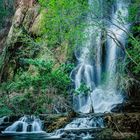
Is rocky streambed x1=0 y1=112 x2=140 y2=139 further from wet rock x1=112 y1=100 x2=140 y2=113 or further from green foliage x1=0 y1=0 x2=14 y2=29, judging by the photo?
green foliage x1=0 y1=0 x2=14 y2=29

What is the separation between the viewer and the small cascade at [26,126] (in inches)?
915

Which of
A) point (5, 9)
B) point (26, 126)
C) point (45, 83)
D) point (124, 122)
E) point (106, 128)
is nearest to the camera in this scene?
point (106, 128)

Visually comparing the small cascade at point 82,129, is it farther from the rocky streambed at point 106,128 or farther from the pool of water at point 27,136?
the pool of water at point 27,136

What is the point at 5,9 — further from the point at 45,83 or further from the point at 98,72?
the point at 45,83

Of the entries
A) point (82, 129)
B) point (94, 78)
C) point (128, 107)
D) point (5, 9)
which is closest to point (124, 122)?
point (82, 129)

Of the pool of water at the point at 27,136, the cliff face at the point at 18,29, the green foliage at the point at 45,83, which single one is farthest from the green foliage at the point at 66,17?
the cliff face at the point at 18,29

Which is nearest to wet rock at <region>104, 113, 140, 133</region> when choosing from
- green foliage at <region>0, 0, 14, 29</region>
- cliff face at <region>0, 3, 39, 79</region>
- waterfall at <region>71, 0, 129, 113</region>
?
waterfall at <region>71, 0, 129, 113</region>

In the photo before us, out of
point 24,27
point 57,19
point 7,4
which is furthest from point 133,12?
point 7,4

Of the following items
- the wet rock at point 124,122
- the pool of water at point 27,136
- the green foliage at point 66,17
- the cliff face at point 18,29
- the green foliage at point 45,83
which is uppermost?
the cliff face at point 18,29

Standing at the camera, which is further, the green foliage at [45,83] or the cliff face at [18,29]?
the cliff face at [18,29]

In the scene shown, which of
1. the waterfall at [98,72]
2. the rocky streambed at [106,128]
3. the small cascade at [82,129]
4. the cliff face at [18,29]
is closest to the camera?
the rocky streambed at [106,128]

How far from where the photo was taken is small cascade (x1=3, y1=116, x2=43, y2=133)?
23.2 meters

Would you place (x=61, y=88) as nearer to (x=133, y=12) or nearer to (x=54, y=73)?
(x=54, y=73)

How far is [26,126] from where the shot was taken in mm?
23547
